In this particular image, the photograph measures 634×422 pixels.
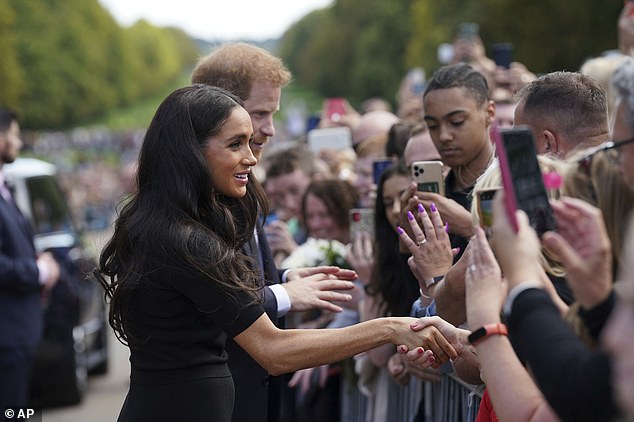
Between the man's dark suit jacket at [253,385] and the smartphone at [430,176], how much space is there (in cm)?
70

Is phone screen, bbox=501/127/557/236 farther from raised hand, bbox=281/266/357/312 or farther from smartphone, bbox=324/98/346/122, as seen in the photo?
smartphone, bbox=324/98/346/122

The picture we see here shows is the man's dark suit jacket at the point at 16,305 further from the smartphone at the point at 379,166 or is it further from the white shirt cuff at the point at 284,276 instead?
the white shirt cuff at the point at 284,276

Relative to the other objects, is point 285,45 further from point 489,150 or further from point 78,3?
point 489,150

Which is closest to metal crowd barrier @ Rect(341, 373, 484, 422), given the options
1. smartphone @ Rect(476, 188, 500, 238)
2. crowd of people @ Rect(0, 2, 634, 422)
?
crowd of people @ Rect(0, 2, 634, 422)

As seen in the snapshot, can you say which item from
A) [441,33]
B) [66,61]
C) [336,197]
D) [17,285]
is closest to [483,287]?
[336,197]

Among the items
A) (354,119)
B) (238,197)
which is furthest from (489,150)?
(354,119)

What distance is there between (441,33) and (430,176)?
36.8 m

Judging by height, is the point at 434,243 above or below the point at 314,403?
above

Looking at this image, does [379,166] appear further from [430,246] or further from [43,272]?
[43,272]

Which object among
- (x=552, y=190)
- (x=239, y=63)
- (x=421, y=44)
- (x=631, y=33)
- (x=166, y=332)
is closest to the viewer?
(x=552, y=190)

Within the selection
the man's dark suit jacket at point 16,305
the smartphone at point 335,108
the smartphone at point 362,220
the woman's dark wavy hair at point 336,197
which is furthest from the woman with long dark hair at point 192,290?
the smartphone at point 335,108

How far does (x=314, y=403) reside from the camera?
749 cm

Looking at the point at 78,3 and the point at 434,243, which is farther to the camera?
the point at 78,3

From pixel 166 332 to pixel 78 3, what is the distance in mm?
109323
